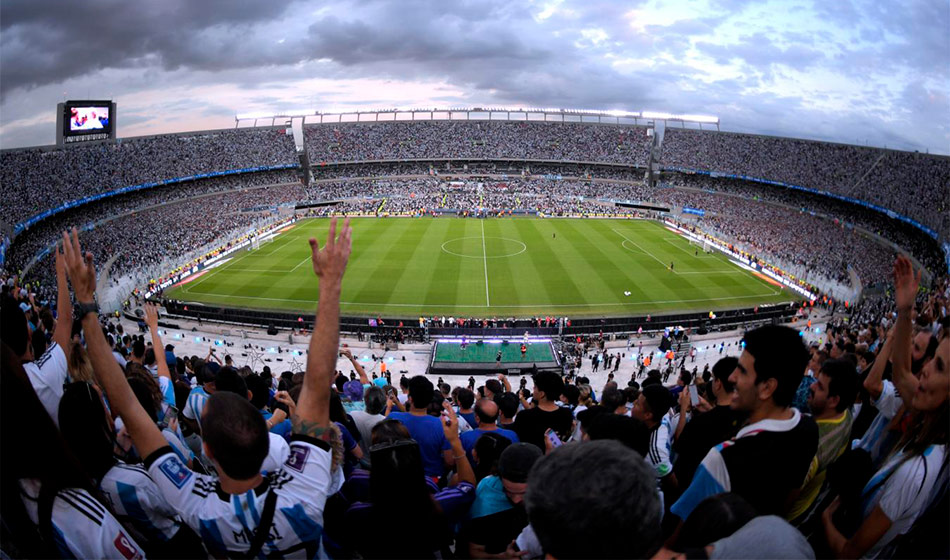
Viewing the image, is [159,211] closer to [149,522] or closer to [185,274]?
[185,274]

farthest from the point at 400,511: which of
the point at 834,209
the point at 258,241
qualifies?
the point at 834,209

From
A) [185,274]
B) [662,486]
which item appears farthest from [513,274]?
[662,486]

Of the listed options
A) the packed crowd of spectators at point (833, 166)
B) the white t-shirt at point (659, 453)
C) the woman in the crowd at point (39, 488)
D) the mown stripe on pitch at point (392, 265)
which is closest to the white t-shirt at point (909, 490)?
the white t-shirt at point (659, 453)

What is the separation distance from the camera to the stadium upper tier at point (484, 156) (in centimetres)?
4528

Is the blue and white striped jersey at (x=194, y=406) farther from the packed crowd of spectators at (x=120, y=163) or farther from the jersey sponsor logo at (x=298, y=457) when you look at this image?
the packed crowd of spectators at (x=120, y=163)

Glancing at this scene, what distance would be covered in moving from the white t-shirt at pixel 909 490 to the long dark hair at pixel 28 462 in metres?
4.50

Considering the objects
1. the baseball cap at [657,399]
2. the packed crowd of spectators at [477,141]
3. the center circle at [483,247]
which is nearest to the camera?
the baseball cap at [657,399]

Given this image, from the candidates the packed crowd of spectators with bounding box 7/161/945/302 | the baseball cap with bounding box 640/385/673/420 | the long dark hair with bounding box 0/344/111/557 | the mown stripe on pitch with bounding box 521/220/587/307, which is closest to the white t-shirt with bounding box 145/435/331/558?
the long dark hair with bounding box 0/344/111/557

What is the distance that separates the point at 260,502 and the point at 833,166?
71037 mm

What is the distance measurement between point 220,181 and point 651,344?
214 ft

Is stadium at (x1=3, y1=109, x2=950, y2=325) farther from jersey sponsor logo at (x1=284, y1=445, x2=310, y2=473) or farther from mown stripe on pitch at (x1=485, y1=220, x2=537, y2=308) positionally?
jersey sponsor logo at (x1=284, y1=445, x2=310, y2=473)

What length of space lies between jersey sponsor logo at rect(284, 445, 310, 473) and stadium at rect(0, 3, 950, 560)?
11mm

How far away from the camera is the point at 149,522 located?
296cm

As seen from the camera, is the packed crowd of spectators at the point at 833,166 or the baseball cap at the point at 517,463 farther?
the packed crowd of spectators at the point at 833,166
